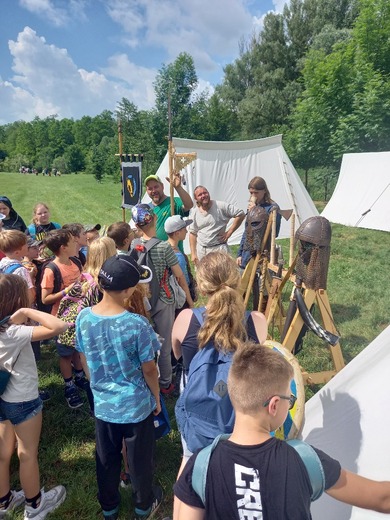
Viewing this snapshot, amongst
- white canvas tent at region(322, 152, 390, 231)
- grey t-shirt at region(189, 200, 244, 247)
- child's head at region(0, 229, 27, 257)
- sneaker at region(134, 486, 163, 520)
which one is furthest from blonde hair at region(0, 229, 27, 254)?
white canvas tent at region(322, 152, 390, 231)

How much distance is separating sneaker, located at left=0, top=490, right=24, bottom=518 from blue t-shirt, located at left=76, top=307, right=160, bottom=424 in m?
1.05

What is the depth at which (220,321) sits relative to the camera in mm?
1764

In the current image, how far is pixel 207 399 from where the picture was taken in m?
1.69

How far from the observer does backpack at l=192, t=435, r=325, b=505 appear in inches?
44.3

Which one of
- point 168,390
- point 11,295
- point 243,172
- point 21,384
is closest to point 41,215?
point 168,390

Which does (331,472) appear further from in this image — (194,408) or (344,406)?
(344,406)

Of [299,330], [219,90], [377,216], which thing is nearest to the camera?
[299,330]

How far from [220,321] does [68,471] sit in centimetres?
200

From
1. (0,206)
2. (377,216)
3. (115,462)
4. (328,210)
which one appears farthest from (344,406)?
(328,210)

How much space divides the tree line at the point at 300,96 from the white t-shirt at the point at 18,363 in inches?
133

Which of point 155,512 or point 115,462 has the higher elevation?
point 115,462

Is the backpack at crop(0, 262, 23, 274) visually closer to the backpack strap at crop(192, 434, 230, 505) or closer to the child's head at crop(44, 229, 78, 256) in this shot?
the child's head at crop(44, 229, 78, 256)

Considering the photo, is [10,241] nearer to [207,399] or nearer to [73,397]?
[73,397]

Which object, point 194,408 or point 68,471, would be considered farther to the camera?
point 68,471
